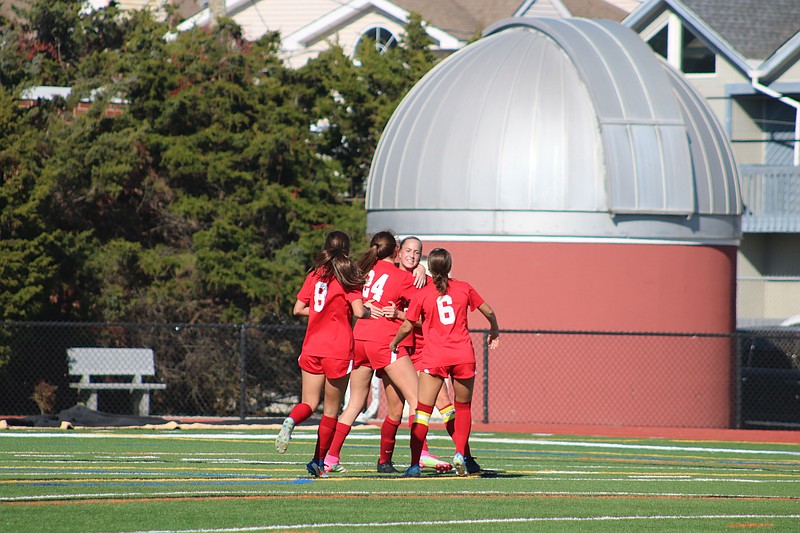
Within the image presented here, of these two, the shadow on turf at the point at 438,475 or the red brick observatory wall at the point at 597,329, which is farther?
the red brick observatory wall at the point at 597,329

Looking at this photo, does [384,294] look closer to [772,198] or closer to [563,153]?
[563,153]

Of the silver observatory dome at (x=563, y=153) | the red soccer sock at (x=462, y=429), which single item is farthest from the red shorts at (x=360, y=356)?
the silver observatory dome at (x=563, y=153)

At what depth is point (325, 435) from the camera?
32.2 feet

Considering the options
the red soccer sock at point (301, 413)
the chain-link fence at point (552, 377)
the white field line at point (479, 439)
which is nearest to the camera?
the red soccer sock at point (301, 413)

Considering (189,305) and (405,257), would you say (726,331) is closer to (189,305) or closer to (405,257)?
(189,305)

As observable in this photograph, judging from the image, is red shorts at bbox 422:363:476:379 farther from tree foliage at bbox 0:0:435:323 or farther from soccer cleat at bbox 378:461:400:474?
tree foliage at bbox 0:0:435:323

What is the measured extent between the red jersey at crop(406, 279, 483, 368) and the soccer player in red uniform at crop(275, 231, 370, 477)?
57 cm

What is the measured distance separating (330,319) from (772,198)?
77.9 feet

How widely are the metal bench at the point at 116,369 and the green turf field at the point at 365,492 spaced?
19.8 ft

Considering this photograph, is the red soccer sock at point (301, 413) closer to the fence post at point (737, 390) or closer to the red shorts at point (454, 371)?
the red shorts at point (454, 371)

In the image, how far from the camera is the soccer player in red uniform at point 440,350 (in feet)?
32.8

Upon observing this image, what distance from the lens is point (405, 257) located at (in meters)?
10.3

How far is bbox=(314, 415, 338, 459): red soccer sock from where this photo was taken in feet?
32.0

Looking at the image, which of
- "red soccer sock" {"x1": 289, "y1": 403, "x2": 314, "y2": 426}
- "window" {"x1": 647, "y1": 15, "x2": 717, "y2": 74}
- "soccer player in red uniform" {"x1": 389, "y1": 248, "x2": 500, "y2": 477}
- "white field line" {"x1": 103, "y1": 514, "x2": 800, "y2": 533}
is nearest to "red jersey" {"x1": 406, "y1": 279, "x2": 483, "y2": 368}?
"soccer player in red uniform" {"x1": 389, "y1": 248, "x2": 500, "y2": 477}
